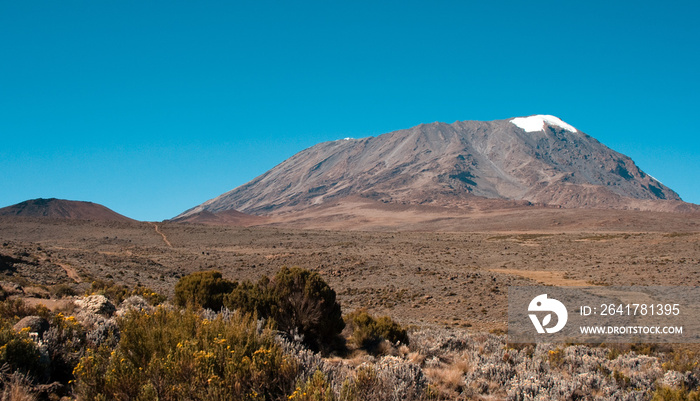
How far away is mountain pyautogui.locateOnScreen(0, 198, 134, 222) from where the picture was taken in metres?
99.2

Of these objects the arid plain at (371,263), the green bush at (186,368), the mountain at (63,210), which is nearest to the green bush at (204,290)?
the arid plain at (371,263)

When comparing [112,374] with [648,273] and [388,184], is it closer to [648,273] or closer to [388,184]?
[648,273]

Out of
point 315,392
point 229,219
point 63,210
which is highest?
point 63,210

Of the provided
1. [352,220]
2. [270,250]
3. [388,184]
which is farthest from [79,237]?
[388,184]

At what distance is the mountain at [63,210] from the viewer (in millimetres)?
99250

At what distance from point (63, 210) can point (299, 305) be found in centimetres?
11632

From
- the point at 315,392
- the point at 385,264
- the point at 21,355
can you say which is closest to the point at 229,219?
the point at 385,264

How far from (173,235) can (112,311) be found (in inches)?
2279

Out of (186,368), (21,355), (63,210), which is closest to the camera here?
(186,368)

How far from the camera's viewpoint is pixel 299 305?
29.3 feet

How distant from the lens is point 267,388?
3.98m

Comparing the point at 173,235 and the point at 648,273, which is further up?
the point at 173,235

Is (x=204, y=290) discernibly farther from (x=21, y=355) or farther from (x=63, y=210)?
(x=63, y=210)

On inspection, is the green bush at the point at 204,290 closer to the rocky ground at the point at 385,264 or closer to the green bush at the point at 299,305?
the green bush at the point at 299,305
